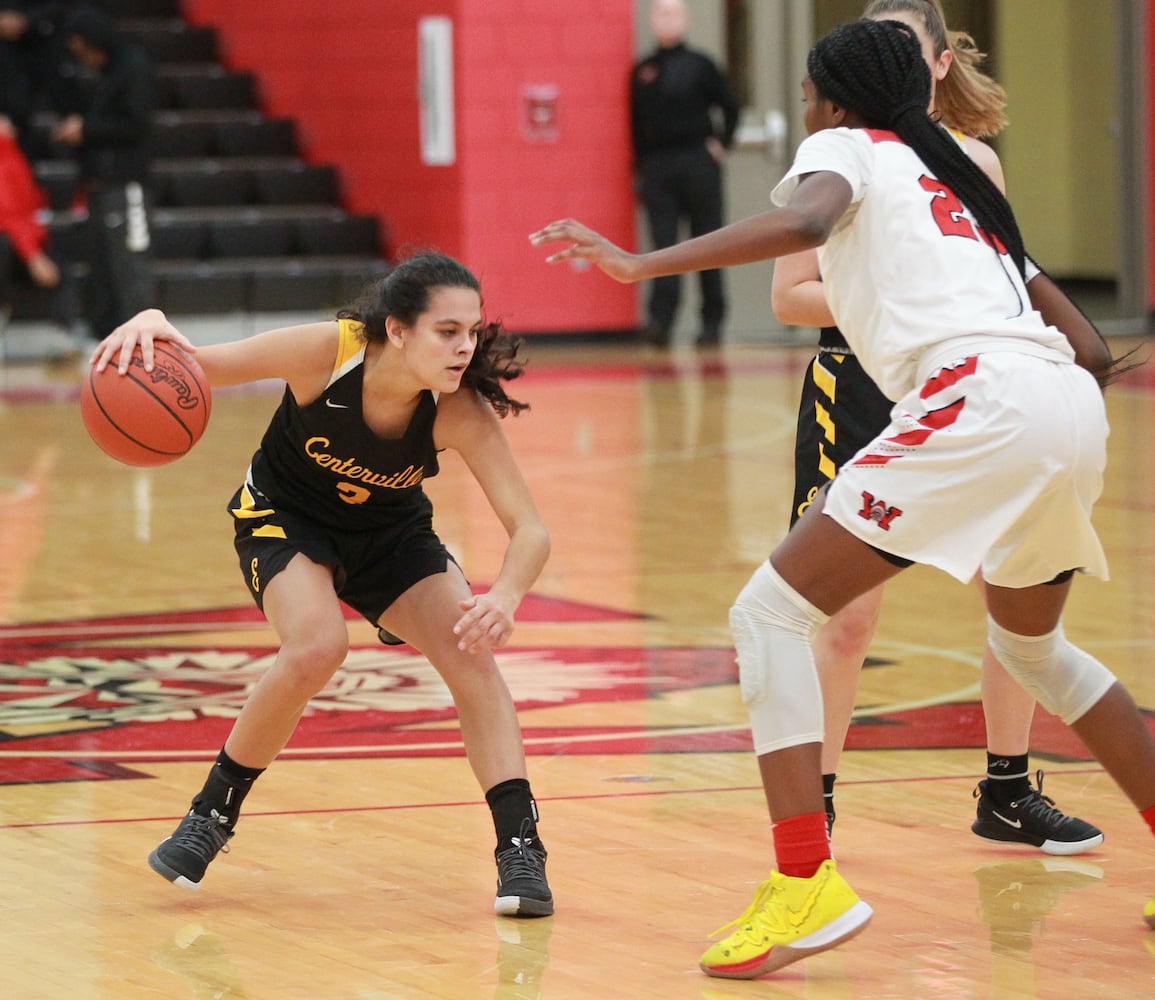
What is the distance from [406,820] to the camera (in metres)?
4.24

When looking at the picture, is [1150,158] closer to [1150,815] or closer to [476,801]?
[476,801]

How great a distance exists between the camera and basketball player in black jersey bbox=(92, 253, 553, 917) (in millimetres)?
3740

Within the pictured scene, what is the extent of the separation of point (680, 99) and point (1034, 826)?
11.8 meters

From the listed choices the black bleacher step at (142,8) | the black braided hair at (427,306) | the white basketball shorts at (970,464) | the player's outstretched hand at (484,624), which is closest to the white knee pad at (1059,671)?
the white basketball shorts at (970,464)

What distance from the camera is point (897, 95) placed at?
3359 mm

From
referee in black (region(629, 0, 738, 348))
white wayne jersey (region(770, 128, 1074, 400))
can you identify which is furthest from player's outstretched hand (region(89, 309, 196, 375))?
referee in black (region(629, 0, 738, 348))

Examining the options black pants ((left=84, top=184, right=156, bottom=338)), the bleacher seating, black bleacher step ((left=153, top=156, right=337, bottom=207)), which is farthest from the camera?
black bleacher step ((left=153, top=156, right=337, bottom=207))

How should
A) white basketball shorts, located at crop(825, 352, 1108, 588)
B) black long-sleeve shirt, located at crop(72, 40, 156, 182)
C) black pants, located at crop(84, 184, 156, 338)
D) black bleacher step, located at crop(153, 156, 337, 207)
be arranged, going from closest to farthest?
1. white basketball shorts, located at crop(825, 352, 1108, 588)
2. black long-sleeve shirt, located at crop(72, 40, 156, 182)
3. black pants, located at crop(84, 184, 156, 338)
4. black bleacher step, located at crop(153, 156, 337, 207)

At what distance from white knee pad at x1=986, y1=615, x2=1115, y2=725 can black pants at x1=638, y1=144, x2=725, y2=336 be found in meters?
12.0

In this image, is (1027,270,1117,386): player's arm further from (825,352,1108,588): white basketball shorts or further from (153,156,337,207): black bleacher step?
(153,156,337,207): black bleacher step

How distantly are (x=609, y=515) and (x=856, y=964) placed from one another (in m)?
5.10

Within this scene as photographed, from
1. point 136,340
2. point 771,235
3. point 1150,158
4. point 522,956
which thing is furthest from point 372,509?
point 1150,158

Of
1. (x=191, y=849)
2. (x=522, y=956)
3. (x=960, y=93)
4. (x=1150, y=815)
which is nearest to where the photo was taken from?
(x=522, y=956)

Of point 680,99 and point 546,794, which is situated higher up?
point 680,99
